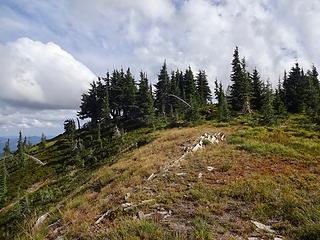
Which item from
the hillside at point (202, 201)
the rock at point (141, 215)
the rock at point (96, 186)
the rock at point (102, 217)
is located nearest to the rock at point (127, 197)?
the hillside at point (202, 201)

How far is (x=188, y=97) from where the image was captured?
84250mm

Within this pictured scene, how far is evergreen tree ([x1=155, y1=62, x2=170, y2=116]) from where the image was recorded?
83.4m

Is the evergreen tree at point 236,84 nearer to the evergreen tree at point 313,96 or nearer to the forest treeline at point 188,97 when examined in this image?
→ the forest treeline at point 188,97

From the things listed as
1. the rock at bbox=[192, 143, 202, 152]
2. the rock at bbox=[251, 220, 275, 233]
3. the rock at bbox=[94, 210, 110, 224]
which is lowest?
the rock at bbox=[251, 220, 275, 233]

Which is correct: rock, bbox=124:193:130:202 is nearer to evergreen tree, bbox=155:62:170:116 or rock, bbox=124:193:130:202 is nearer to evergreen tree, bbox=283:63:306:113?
evergreen tree, bbox=283:63:306:113

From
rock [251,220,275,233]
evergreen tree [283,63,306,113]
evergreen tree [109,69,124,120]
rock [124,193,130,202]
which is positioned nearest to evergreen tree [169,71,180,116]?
evergreen tree [109,69,124,120]

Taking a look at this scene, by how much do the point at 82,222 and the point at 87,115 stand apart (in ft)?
288

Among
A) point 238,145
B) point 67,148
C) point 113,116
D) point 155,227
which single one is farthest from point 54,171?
point 155,227

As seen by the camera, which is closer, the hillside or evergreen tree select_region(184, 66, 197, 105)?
the hillside

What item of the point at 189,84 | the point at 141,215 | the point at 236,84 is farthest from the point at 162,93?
the point at 141,215

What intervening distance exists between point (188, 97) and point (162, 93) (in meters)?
6.54

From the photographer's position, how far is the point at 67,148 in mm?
79875

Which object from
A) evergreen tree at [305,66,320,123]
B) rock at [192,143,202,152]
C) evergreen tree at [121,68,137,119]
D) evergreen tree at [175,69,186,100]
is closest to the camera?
rock at [192,143,202,152]

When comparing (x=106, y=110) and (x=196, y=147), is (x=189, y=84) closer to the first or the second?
(x=106, y=110)
